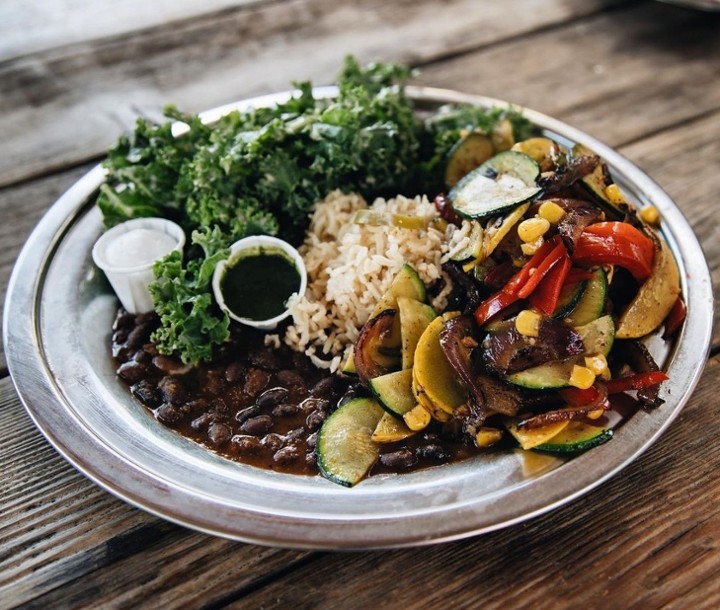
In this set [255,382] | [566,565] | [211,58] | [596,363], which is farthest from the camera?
[211,58]

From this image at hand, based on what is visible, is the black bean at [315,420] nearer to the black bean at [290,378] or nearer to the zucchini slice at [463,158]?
the black bean at [290,378]

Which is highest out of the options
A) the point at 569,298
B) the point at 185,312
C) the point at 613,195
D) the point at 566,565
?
the point at 613,195

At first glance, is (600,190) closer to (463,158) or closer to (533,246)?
(533,246)

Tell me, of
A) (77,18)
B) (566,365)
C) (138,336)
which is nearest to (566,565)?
(566,365)

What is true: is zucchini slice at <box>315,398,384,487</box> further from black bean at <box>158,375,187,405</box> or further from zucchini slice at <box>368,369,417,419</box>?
black bean at <box>158,375,187,405</box>

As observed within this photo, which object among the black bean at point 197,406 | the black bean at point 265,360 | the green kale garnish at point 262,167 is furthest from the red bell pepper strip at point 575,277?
the black bean at point 197,406

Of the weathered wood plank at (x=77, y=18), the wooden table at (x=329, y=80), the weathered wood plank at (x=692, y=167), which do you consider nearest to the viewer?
the wooden table at (x=329, y=80)

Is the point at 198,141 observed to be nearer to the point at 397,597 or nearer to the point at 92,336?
the point at 92,336

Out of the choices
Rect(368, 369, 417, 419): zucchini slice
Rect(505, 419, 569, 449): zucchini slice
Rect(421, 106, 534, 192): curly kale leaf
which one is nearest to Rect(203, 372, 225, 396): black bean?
Rect(368, 369, 417, 419): zucchini slice
